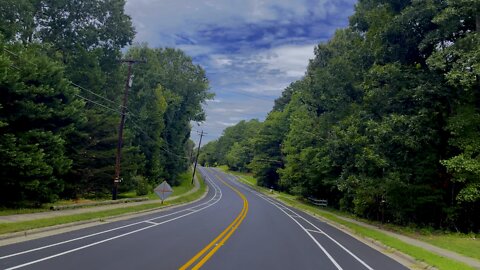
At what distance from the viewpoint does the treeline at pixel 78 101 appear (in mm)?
22188

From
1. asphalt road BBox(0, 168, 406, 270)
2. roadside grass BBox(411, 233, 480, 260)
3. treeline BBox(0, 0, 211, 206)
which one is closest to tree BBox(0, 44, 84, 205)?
treeline BBox(0, 0, 211, 206)

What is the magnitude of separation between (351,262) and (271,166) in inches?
2942

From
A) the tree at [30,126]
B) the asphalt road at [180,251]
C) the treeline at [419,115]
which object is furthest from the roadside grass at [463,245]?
the tree at [30,126]

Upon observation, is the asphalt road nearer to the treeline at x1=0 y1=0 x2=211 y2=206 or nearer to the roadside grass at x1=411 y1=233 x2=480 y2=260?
the roadside grass at x1=411 y1=233 x2=480 y2=260

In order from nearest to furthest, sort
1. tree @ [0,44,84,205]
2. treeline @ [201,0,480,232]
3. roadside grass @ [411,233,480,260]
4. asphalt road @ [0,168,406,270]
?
asphalt road @ [0,168,406,270] < roadside grass @ [411,233,480,260] < tree @ [0,44,84,205] < treeline @ [201,0,480,232]

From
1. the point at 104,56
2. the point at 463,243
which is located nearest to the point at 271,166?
the point at 104,56

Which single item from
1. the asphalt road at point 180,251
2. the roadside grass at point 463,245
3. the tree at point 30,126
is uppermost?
the tree at point 30,126

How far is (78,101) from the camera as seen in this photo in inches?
1150

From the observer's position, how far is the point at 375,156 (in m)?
24.7

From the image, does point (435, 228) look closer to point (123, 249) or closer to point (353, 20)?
point (353, 20)

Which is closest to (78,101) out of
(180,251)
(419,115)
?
(180,251)

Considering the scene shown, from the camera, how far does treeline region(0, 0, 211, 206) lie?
72.8ft

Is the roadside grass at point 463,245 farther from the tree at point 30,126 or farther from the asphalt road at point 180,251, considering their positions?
the tree at point 30,126

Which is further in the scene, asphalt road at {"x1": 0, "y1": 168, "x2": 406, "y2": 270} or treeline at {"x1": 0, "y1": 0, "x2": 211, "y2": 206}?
treeline at {"x1": 0, "y1": 0, "x2": 211, "y2": 206}
